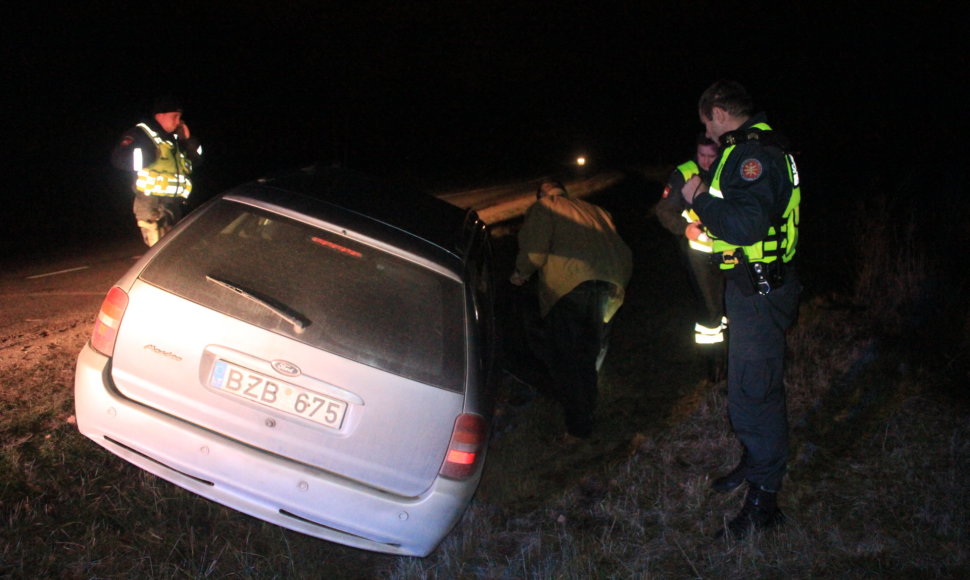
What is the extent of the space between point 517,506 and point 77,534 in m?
2.20

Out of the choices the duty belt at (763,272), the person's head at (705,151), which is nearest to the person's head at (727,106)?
the duty belt at (763,272)

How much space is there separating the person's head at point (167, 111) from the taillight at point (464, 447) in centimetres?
403

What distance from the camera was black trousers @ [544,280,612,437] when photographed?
543cm

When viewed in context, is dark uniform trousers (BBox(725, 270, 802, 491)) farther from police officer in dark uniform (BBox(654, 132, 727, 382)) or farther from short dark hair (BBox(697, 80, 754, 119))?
short dark hair (BBox(697, 80, 754, 119))

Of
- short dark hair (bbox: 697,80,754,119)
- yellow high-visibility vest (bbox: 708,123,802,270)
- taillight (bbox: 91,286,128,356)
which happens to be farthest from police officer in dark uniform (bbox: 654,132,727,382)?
taillight (bbox: 91,286,128,356)

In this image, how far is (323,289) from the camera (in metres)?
3.54

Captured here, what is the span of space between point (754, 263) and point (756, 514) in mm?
1235

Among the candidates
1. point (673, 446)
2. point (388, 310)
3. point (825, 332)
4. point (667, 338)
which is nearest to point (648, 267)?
point (667, 338)

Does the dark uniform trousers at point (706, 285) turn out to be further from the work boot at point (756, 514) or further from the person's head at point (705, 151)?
the work boot at point (756, 514)

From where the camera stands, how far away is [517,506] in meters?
4.65

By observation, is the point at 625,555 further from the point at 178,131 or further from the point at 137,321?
the point at 178,131

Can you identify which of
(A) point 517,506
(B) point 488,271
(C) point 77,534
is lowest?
(A) point 517,506

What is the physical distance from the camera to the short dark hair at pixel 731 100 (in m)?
3.92

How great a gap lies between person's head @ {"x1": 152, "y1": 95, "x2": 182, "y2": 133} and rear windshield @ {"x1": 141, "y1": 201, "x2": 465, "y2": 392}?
309 cm
